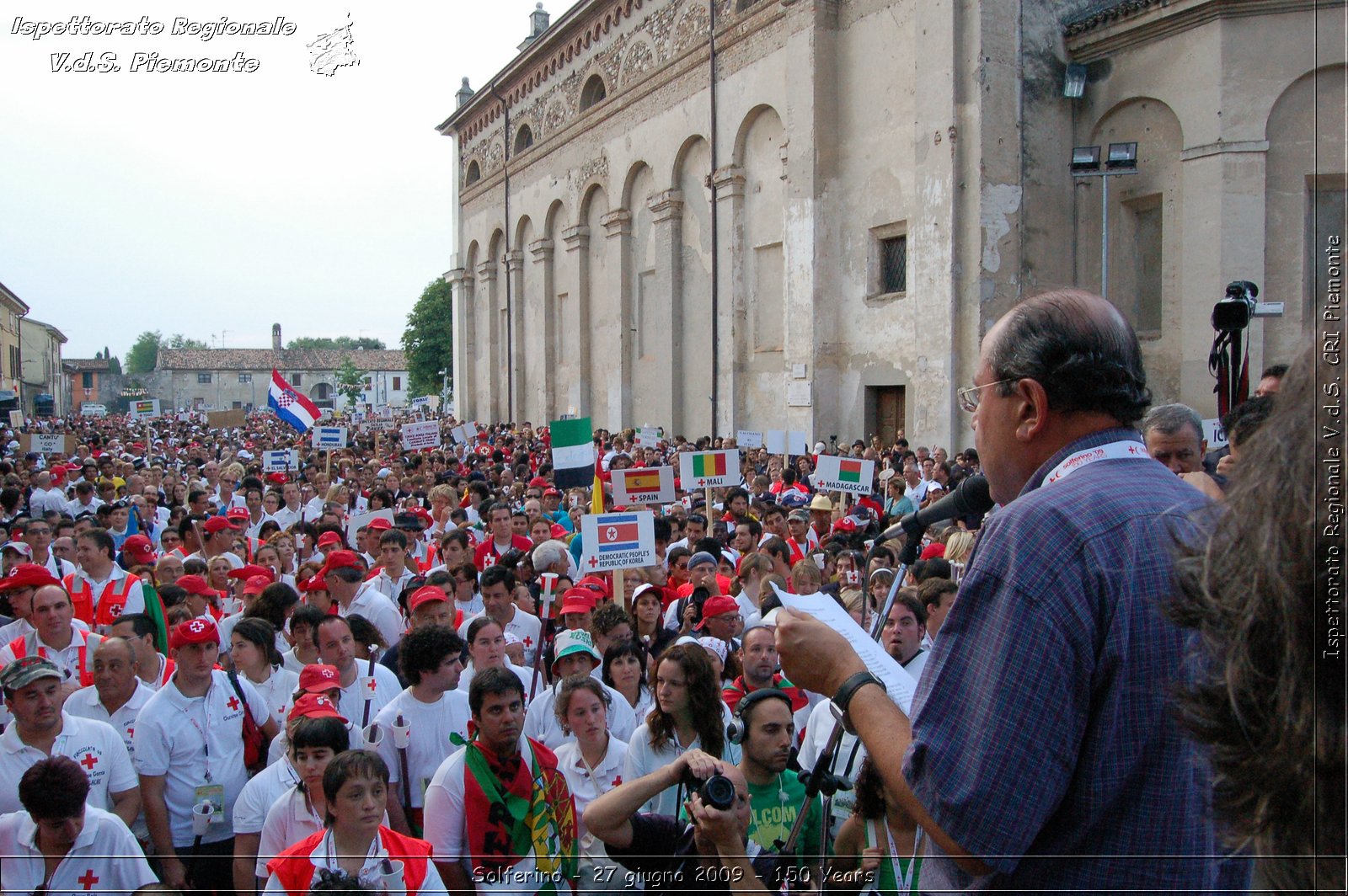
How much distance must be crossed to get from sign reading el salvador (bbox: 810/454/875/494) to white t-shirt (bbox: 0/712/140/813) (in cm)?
975

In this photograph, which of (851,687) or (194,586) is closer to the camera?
(851,687)

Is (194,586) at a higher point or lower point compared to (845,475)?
lower

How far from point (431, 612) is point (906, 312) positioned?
16.6 metres

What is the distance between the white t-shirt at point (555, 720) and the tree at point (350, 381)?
9490 centimetres

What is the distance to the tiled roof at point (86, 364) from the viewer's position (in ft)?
335

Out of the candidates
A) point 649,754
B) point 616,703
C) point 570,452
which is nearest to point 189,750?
point 616,703

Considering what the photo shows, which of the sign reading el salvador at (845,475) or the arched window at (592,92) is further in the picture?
the arched window at (592,92)

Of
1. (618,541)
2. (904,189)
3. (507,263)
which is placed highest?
(507,263)

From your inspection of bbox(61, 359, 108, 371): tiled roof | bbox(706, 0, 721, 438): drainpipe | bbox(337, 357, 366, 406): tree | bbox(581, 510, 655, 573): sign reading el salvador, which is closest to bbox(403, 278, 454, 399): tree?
bbox(337, 357, 366, 406): tree

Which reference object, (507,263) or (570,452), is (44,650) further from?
(507,263)

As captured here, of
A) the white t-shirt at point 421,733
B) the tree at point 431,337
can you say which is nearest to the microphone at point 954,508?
the white t-shirt at point 421,733

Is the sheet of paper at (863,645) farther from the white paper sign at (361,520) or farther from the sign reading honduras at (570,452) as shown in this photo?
the sign reading honduras at (570,452)

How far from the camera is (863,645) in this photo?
8.02 feet

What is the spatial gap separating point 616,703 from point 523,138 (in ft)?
131
